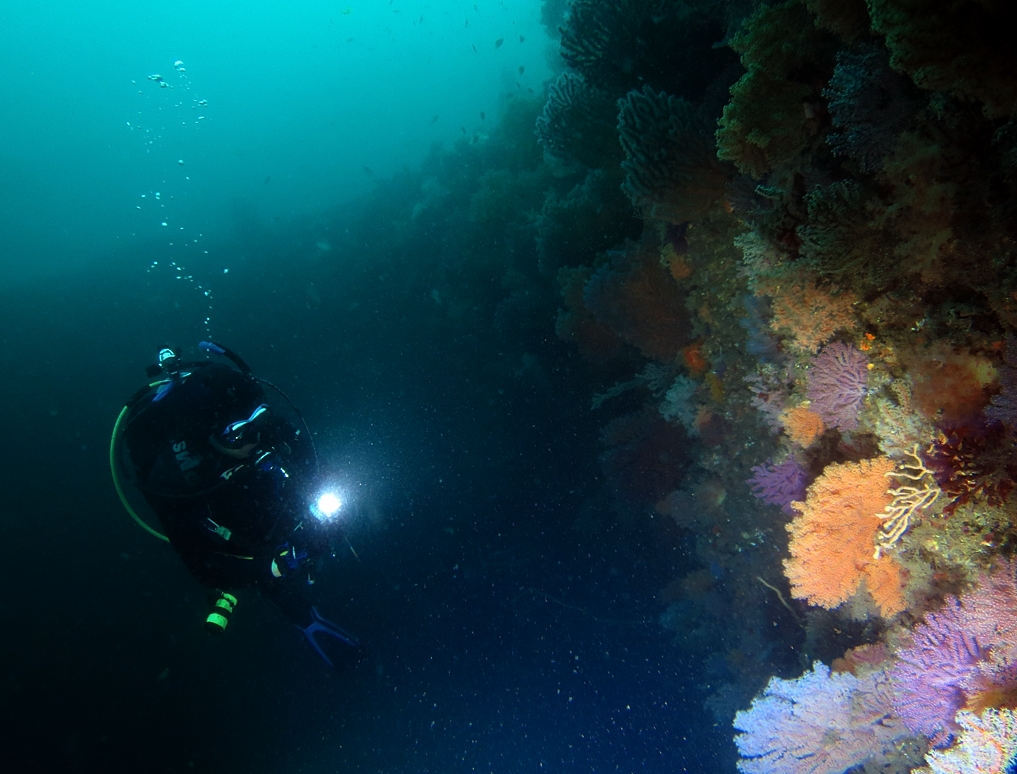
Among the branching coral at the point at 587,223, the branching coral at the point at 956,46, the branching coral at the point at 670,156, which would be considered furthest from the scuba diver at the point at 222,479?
the branching coral at the point at 956,46

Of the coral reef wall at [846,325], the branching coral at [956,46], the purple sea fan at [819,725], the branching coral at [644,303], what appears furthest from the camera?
the branching coral at [644,303]

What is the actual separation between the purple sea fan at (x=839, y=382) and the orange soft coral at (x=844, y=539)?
0.31 metres

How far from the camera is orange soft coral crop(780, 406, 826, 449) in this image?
2.75 m

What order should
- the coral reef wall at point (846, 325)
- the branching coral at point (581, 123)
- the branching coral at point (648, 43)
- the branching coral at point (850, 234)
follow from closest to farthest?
the coral reef wall at point (846, 325)
the branching coral at point (850, 234)
the branching coral at point (648, 43)
the branching coral at point (581, 123)

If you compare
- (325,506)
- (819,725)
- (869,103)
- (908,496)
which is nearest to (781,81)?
(869,103)

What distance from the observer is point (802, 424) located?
280 cm

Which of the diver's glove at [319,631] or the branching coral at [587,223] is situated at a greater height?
the branching coral at [587,223]

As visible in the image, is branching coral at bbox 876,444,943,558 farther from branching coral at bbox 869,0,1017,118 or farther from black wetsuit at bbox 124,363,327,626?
black wetsuit at bbox 124,363,327,626

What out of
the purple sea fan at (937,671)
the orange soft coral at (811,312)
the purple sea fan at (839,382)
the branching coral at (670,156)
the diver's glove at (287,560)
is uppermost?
the branching coral at (670,156)

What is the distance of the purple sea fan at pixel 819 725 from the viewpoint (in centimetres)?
273

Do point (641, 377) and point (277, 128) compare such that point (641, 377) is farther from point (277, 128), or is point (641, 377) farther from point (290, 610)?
point (277, 128)

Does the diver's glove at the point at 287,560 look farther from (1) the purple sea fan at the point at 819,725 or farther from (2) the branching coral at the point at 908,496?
(2) the branching coral at the point at 908,496

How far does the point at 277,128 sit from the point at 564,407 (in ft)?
257

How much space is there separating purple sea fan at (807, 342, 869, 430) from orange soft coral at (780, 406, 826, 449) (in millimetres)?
→ 170
